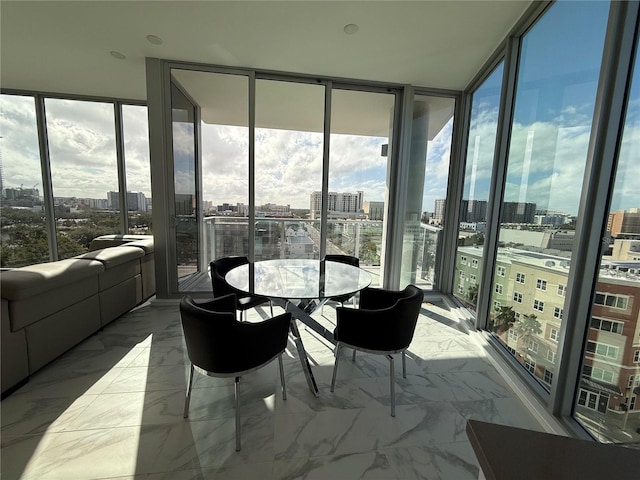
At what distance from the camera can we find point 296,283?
7.17 ft

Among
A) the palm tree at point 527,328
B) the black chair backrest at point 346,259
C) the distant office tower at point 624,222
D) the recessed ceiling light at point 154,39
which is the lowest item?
the palm tree at point 527,328

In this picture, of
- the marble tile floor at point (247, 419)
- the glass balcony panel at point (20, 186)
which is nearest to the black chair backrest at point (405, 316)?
the marble tile floor at point (247, 419)

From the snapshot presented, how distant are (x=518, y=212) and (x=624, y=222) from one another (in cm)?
95

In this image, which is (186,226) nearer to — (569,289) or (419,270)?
(419,270)

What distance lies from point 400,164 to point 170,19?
2939mm

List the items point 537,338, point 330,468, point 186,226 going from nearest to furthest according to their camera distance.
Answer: point 330,468 < point 537,338 < point 186,226

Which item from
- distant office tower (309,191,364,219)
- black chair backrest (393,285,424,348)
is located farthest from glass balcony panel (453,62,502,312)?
distant office tower (309,191,364,219)

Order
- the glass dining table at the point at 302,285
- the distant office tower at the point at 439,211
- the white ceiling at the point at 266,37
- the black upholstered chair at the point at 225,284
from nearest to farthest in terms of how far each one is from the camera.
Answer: the glass dining table at the point at 302,285
the white ceiling at the point at 266,37
the black upholstered chair at the point at 225,284
the distant office tower at the point at 439,211

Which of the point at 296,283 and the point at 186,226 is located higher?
the point at 186,226

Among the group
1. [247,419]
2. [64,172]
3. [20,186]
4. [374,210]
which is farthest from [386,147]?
[20,186]

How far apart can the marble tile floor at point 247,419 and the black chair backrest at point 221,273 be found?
0.65 m

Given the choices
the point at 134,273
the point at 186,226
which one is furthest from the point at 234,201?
the point at 134,273

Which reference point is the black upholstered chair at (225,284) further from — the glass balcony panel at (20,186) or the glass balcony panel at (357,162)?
the glass balcony panel at (20,186)

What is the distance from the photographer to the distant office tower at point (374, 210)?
3.94m
